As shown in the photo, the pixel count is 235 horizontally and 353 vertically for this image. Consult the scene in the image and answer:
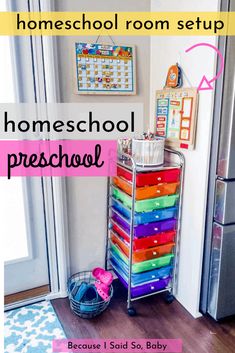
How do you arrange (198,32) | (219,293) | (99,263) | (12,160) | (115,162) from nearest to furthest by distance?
1. (198,32)
2. (219,293)
3. (12,160)
4. (115,162)
5. (99,263)

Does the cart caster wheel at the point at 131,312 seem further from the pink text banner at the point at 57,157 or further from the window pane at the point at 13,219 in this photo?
the pink text banner at the point at 57,157

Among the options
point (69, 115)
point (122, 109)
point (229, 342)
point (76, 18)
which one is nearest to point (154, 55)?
point (122, 109)

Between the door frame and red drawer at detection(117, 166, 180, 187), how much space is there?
1.31 feet

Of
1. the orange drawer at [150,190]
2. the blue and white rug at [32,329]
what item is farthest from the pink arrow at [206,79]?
the blue and white rug at [32,329]

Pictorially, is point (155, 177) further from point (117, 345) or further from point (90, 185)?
point (117, 345)

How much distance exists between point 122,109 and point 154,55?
0.39m

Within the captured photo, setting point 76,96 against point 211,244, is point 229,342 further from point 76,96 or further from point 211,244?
point 76,96

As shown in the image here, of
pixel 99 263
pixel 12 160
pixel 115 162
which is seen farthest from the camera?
pixel 99 263

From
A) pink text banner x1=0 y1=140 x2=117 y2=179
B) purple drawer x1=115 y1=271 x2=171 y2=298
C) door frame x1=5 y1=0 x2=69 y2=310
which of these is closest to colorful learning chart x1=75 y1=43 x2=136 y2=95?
door frame x1=5 y1=0 x2=69 y2=310

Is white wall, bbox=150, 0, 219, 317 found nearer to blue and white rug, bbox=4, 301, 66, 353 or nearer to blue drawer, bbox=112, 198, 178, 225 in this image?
blue drawer, bbox=112, 198, 178, 225

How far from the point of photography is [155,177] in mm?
1658

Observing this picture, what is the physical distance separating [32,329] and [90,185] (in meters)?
0.88

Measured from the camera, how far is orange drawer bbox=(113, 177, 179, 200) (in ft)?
5.39

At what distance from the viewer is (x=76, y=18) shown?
1.68m
